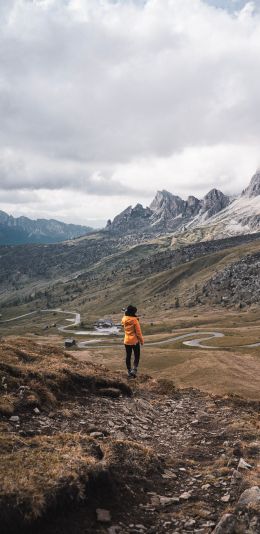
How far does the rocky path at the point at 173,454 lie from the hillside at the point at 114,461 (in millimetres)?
36

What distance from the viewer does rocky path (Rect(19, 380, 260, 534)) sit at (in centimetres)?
1129

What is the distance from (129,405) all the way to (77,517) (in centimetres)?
1242

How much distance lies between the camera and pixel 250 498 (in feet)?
39.2

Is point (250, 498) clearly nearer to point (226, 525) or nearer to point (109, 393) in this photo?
point (226, 525)

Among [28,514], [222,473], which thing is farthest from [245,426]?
[28,514]

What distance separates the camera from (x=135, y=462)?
14.7 metres

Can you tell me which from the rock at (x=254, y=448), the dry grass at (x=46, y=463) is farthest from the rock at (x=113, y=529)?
the rock at (x=254, y=448)

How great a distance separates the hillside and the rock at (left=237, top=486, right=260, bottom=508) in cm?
3

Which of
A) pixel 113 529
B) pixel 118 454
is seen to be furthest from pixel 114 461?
pixel 113 529

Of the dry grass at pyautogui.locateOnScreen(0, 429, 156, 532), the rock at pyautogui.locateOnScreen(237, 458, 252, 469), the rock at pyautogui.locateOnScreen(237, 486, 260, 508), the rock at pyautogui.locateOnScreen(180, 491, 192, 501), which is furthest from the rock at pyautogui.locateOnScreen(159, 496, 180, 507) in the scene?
the rock at pyautogui.locateOnScreen(237, 458, 252, 469)

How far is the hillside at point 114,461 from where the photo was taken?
11.0m

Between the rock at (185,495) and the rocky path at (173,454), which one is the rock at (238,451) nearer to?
the rocky path at (173,454)

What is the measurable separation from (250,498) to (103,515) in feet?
13.5

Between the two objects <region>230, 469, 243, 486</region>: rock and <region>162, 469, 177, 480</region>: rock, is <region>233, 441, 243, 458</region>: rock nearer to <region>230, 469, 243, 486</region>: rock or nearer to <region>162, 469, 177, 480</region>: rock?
<region>230, 469, 243, 486</region>: rock
